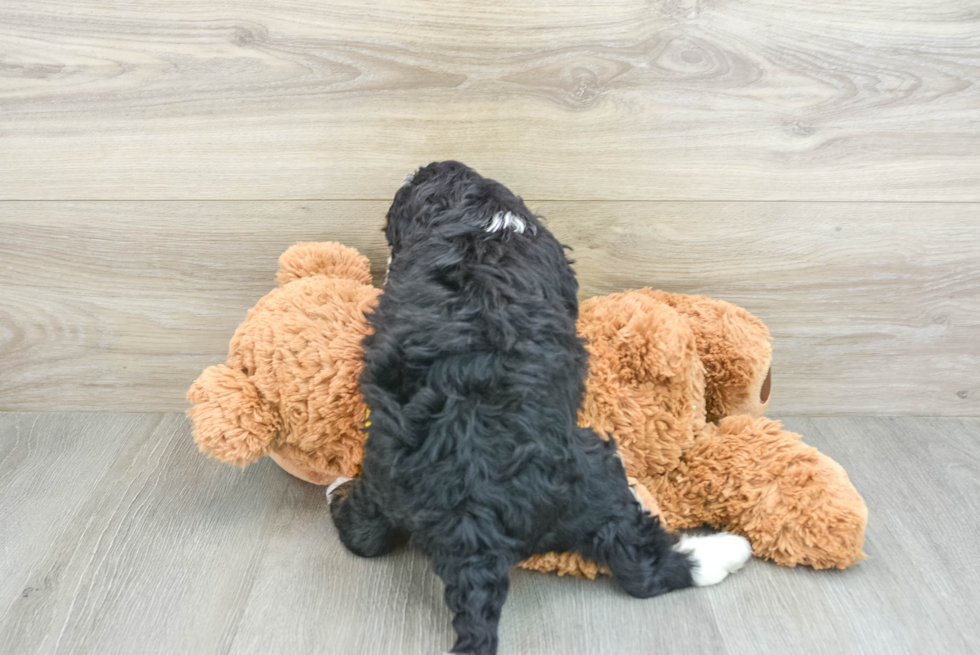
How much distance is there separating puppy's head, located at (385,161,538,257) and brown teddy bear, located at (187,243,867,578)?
0.10m

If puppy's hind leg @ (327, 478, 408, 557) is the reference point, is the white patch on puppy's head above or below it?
above

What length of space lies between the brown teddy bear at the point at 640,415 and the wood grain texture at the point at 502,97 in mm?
196

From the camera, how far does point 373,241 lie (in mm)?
897

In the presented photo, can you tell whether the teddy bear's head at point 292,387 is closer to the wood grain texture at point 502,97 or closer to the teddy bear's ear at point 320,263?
the teddy bear's ear at point 320,263

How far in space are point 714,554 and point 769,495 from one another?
0.09 m

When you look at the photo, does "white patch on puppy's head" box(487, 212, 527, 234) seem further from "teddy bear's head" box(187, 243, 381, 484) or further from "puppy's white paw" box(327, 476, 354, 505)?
"puppy's white paw" box(327, 476, 354, 505)

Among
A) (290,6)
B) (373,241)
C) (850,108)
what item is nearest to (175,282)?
(373,241)

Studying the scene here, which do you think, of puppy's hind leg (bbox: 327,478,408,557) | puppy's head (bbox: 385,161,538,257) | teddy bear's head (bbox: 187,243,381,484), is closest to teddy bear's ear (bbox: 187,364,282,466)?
teddy bear's head (bbox: 187,243,381,484)

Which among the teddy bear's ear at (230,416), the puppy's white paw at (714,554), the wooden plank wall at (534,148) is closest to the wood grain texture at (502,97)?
the wooden plank wall at (534,148)

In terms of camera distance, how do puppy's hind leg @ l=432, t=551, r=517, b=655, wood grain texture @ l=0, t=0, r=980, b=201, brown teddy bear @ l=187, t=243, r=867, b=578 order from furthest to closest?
wood grain texture @ l=0, t=0, r=980, b=201 < brown teddy bear @ l=187, t=243, r=867, b=578 < puppy's hind leg @ l=432, t=551, r=517, b=655

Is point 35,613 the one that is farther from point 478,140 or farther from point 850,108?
point 850,108

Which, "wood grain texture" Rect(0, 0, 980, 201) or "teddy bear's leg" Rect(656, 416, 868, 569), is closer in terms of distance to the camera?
"teddy bear's leg" Rect(656, 416, 868, 569)

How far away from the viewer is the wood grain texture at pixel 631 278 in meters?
0.89

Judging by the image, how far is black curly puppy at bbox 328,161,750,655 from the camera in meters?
0.59
